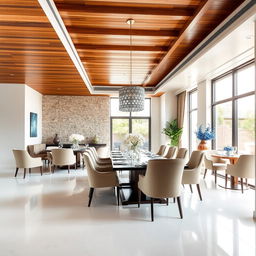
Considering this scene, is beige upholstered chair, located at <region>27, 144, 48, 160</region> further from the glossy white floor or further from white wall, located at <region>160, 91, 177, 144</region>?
white wall, located at <region>160, 91, 177, 144</region>

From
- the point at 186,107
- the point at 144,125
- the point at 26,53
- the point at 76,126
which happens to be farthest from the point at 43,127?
the point at 186,107

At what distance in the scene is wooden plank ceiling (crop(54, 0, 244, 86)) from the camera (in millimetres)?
3447

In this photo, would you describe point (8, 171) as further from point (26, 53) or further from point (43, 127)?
point (26, 53)

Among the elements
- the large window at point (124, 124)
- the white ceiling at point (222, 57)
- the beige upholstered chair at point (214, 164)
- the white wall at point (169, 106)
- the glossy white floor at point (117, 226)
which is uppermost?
the white ceiling at point (222, 57)

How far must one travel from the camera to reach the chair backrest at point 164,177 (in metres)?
3.01

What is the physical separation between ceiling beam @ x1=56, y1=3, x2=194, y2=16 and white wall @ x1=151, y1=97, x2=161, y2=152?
6.96 m

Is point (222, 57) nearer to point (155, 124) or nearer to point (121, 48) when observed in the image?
point (121, 48)

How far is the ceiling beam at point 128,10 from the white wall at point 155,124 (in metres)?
6.96

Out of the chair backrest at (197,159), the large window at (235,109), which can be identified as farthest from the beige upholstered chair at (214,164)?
the chair backrest at (197,159)

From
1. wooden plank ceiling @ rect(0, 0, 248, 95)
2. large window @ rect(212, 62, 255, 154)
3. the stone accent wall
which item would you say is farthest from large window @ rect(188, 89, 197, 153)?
the stone accent wall

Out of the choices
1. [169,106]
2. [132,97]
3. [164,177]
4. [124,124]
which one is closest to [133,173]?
[164,177]

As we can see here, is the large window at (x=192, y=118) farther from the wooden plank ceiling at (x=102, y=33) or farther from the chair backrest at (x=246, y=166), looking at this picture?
the chair backrest at (x=246, y=166)

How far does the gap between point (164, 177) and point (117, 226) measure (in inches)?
37.2

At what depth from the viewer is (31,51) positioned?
4.50 meters
